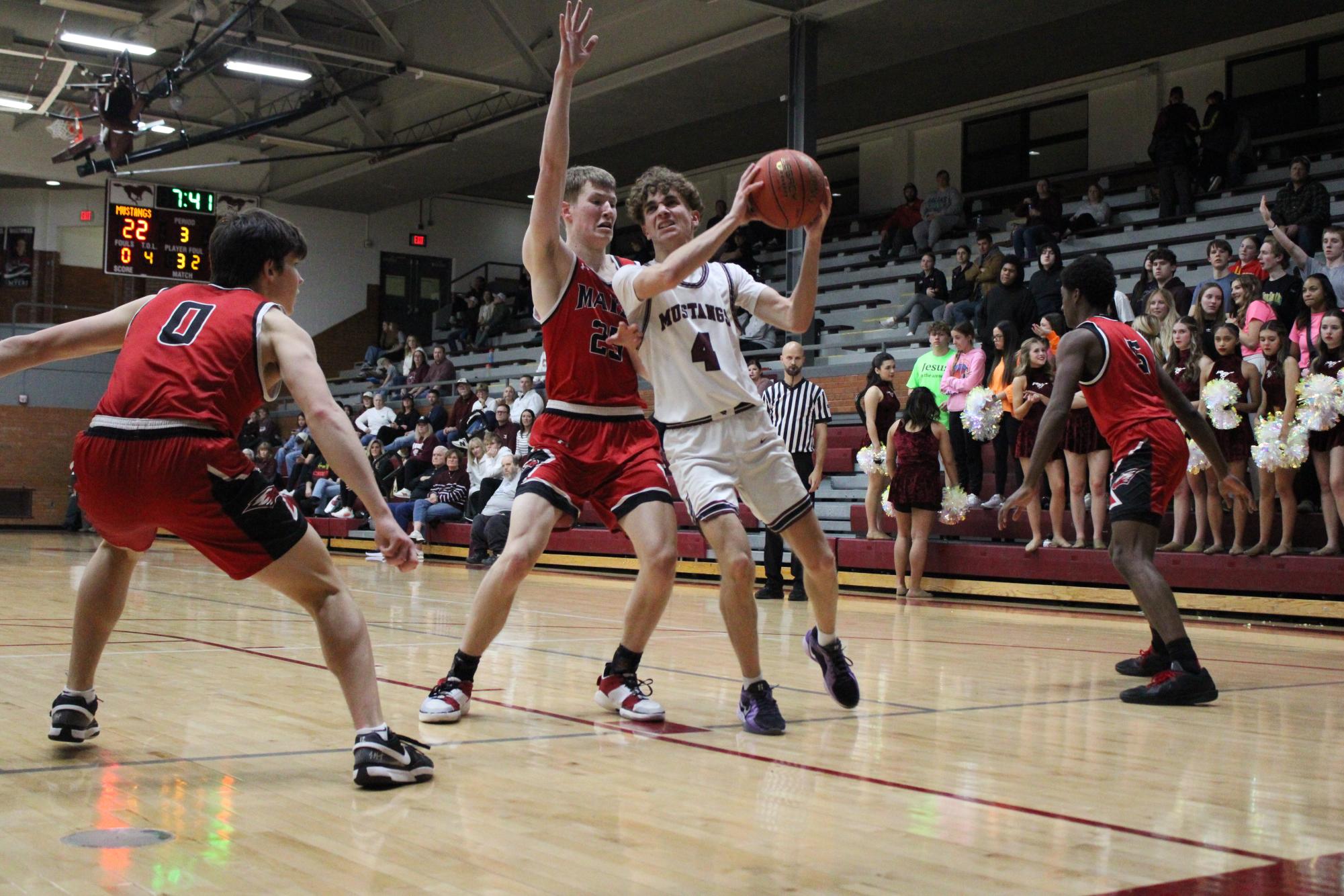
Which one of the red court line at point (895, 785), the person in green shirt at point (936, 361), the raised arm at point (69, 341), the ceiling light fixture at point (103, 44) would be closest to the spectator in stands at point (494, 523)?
the person in green shirt at point (936, 361)

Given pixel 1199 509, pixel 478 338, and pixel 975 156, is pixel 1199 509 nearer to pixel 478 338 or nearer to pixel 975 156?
pixel 975 156

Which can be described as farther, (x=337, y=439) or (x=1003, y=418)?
(x=1003, y=418)

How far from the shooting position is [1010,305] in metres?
12.3

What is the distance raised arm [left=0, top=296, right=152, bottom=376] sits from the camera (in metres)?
3.22

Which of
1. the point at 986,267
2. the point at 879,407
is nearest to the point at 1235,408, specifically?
the point at 879,407

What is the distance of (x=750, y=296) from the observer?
4434 mm

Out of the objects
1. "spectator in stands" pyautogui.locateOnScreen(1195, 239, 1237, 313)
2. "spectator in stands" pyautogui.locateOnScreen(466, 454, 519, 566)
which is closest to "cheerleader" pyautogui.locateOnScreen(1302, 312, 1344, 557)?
"spectator in stands" pyautogui.locateOnScreen(1195, 239, 1237, 313)

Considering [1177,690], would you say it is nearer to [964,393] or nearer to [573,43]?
[573,43]

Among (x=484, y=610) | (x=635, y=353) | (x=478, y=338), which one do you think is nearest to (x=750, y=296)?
(x=635, y=353)

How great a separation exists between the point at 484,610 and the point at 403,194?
24.9 m

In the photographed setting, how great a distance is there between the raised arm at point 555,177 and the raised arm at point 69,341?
119cm

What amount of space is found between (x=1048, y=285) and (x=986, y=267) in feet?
4.82

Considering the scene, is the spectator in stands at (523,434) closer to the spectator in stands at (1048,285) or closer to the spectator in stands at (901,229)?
the spectator in stands at (1048,285)

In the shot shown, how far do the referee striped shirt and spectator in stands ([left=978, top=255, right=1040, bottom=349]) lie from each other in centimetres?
277
